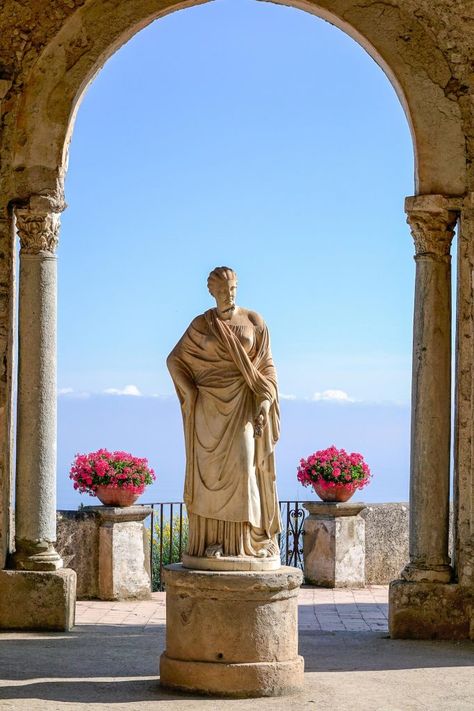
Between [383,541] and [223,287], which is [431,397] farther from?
[383,541]

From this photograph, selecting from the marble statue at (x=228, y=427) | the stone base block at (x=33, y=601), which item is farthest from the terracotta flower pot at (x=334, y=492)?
the marble statue at (x=228, y=427)

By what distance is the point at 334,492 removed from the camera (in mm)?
13953

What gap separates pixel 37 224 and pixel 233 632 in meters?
4.28

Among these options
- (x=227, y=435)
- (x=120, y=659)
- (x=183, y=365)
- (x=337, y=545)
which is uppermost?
(x=183, y=365)

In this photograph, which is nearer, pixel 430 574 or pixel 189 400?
pixel 189 400

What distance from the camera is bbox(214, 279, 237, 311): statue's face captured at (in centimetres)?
789

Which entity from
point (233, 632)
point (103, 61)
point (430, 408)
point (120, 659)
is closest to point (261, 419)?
point (233, 632)

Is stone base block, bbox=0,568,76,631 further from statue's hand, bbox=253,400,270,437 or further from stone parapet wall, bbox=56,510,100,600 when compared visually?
statue's hand, bbox=253,400,270,437

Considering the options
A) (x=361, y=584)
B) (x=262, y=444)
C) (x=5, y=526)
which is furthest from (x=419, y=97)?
(x=361, y=584)

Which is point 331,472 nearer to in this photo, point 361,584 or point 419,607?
point 361,584

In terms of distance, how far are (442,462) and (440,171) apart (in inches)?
95.1

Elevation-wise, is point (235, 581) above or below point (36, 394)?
below

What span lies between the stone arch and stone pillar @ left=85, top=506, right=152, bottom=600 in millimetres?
3707

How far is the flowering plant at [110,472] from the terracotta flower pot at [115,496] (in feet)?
0.11
